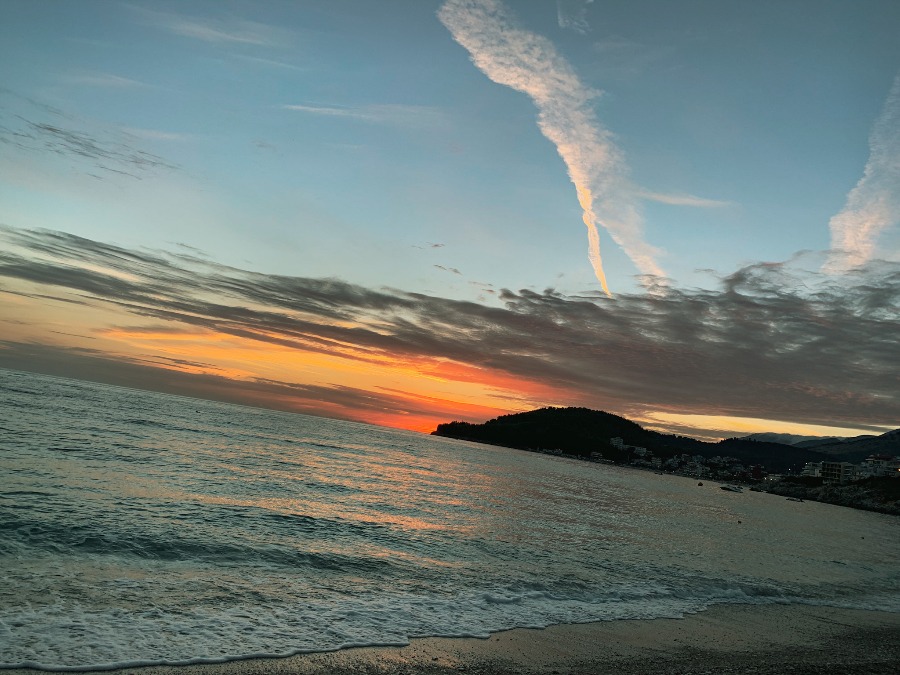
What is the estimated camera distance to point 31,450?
27578 millimetres

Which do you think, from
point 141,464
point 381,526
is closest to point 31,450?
point 141,464

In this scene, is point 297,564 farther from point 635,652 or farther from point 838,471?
point 838,471

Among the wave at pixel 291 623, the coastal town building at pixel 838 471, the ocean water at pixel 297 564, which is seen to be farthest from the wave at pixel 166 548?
the coastal town building at pixel 838 471

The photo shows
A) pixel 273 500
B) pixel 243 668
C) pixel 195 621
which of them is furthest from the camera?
pixel 273 500

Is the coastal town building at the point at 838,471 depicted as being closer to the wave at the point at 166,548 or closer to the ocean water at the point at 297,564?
the ocean water at the point at 297,564

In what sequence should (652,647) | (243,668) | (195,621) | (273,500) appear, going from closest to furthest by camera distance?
(243,668) < (195,621) < (652,647) < (273,500)

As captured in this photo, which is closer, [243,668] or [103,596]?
[243,668]

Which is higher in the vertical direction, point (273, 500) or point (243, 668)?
point (243, 668)

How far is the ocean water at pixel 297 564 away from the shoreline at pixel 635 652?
0.53 meters

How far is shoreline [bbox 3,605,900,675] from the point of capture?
8673 millimetres

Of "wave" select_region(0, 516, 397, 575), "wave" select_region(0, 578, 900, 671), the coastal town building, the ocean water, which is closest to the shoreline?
"wave" select_region(0, 578, 900, 671)

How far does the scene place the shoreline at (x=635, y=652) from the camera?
8.67 meters

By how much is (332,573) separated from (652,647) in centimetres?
849

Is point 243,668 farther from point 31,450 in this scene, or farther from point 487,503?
point 487,503
